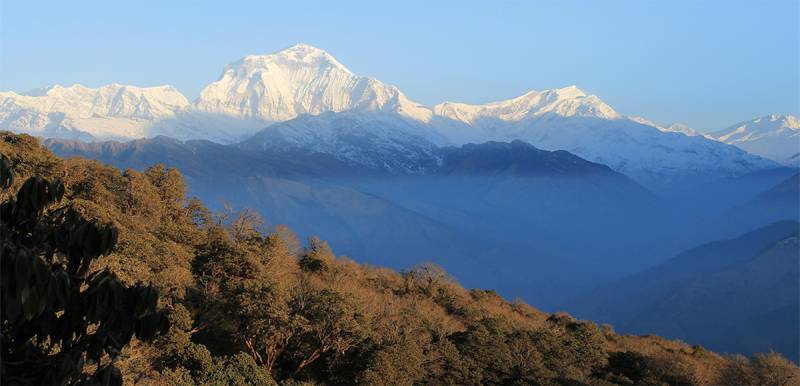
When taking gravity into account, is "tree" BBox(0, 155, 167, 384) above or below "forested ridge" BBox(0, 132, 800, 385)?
above

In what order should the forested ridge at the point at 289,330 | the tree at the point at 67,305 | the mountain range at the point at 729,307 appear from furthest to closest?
1. the mountain range at the point at 729,307
2. the forested ridge at the point at 289,330
3. the tree at the point at 67,305

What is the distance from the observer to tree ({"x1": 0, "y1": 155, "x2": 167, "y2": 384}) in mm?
7031

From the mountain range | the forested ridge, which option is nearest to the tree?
the forested ridge

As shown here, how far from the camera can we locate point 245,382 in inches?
957

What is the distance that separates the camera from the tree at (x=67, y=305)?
7.03m

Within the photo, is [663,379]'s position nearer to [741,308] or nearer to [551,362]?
[551,362]

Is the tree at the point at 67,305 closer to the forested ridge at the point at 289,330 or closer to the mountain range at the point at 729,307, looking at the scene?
the forested ridge at the point at 289,330

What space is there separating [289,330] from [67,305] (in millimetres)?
21750

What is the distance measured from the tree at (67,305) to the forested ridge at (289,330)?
0.35m

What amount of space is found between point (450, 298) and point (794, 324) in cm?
10060

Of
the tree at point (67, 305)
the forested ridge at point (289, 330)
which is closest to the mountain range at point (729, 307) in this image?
the forested ridge at point (289, 330)

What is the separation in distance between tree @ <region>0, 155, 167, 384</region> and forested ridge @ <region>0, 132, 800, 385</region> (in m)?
0.35

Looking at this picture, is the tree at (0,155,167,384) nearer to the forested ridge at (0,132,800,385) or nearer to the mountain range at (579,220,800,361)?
the forested ridge at (0,132,800,385)

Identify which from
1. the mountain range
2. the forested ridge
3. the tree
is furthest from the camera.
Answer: the mountain range
